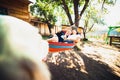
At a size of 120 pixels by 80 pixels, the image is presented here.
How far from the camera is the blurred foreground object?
17.0 inches

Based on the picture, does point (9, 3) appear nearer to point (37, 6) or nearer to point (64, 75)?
point (64, 75)

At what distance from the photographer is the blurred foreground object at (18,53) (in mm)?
432

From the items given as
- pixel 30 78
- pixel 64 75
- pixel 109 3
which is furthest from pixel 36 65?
pixel 109 3

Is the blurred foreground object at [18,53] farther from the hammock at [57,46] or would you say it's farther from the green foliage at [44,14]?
the green foliage at [44,14]

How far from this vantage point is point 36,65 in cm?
49

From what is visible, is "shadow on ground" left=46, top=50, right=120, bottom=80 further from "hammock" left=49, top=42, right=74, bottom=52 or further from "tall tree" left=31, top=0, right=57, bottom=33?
"tall tree" left=31, top=0, right=57, bottom=33

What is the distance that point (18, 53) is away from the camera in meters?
0.45

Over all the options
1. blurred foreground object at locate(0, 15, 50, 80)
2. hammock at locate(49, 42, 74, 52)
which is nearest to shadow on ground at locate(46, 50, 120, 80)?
hammock at locate(49, 42, 74, 52)

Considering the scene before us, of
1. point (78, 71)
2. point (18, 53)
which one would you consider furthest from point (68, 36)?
point (18, 53)

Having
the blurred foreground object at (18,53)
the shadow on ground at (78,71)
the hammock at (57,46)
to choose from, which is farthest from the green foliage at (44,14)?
the blurred foreground object at (18,53)

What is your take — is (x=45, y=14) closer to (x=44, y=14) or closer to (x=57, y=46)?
(x=44, y=14)

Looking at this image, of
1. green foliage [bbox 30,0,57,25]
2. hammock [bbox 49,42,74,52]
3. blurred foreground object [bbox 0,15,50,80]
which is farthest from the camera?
green foliage [bbox 30,0,57,25]

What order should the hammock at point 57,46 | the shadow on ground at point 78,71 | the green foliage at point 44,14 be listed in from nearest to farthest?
the hammock at point 57,46, the shadow on ground at point 78,71, the green foliage at point 44,14

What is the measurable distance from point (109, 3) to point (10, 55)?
1709 cm
